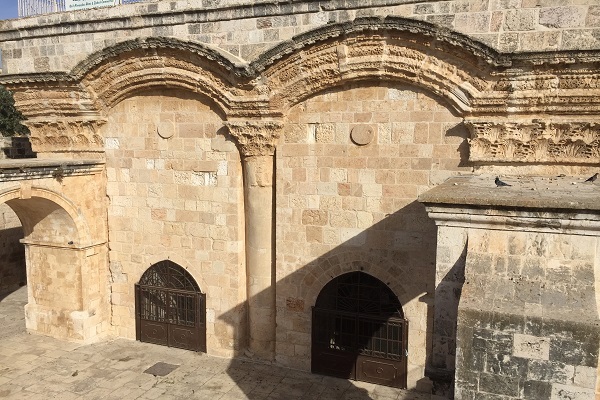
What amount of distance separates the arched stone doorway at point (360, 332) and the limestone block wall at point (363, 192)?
170 mm

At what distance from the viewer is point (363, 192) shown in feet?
26.9

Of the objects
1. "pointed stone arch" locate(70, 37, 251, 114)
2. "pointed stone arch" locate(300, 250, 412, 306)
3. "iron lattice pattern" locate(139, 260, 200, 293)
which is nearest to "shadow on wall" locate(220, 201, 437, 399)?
"pointed stone arch" locate(300, 250, 412, 306)

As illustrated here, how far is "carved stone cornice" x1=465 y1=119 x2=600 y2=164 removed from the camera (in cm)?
695

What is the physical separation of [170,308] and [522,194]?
283 inches

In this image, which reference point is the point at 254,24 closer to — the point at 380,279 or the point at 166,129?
the point at 166,129

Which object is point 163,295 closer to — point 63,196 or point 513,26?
point 63,196

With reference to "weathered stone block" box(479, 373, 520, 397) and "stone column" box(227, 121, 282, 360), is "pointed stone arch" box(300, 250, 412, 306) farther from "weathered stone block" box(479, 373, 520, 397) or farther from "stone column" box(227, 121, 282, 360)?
"weathered stone block" box(479, 373, 520, 397)

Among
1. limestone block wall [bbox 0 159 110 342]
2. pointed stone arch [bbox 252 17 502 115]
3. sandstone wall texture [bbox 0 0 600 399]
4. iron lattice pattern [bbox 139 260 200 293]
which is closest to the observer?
sandstone wall texture [bbox 0 0 600 399]

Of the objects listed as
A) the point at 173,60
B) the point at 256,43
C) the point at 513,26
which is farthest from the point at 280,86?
the point at 513,26

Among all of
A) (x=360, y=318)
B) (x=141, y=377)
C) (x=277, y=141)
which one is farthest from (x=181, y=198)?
(x=360, y=318)

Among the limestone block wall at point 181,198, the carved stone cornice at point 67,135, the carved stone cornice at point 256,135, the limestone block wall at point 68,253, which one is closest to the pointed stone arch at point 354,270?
the limestone block wall at point 181,198

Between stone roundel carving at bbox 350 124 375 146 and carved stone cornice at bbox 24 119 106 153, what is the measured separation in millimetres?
5153

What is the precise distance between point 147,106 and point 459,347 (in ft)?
24.4

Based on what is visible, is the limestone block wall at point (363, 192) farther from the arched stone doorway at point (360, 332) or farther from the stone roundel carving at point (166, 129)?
the stone roundel carving at point (166, 129)
